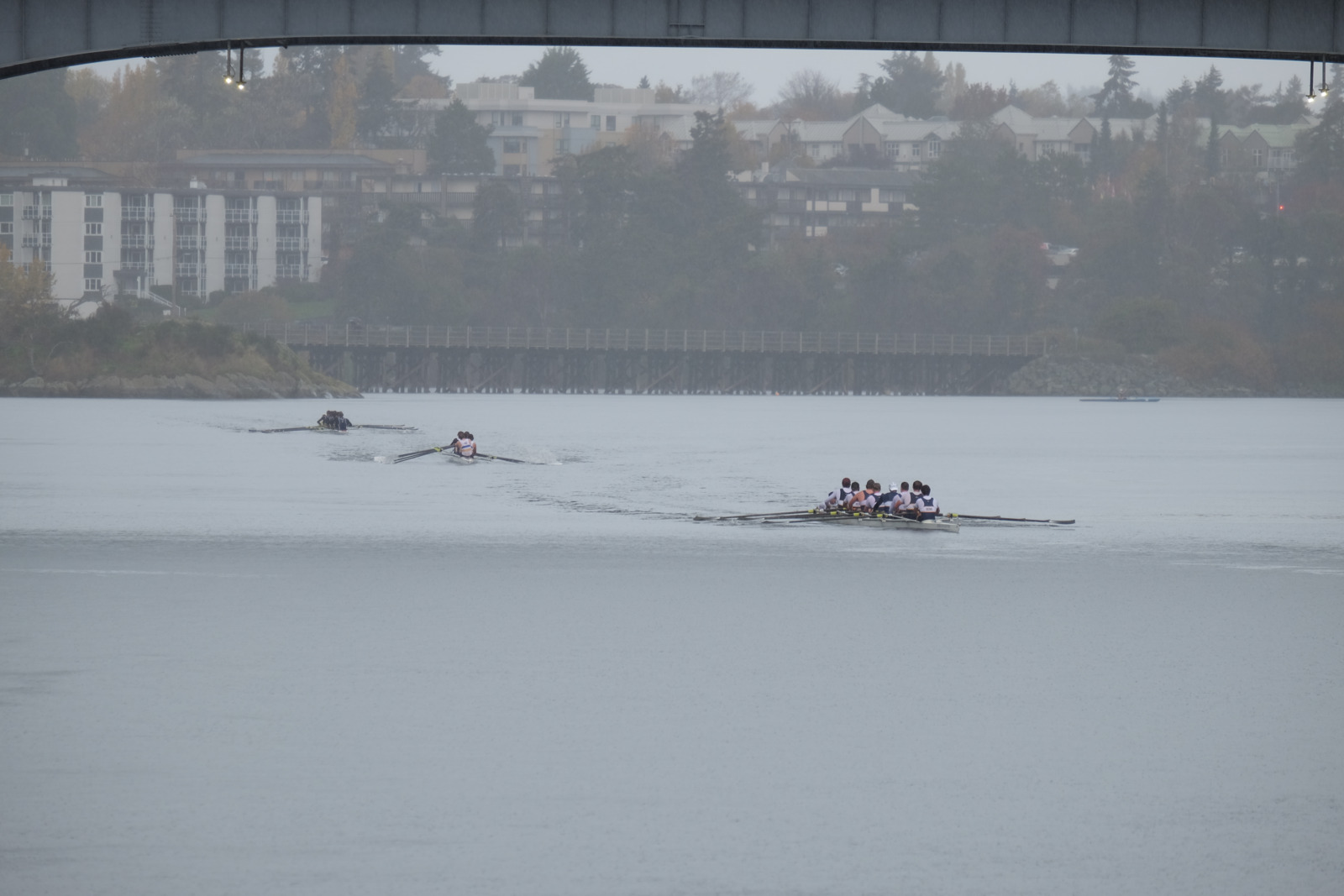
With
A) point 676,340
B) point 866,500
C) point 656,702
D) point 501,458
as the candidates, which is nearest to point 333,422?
point 501,458

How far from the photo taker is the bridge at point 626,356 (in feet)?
608

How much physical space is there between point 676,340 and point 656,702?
17361cm

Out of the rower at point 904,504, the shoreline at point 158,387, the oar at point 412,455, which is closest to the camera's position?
the rower at point 904,504

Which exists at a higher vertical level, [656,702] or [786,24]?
[786,24]

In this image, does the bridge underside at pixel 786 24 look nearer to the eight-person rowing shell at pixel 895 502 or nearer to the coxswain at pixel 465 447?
the eight-person rowing shell at pixel 895 502

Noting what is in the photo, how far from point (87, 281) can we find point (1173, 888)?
193175mm

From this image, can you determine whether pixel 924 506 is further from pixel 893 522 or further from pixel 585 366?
pixel 585 366

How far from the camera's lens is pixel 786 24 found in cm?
3644

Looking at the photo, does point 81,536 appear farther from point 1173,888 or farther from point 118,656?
point 1173,888

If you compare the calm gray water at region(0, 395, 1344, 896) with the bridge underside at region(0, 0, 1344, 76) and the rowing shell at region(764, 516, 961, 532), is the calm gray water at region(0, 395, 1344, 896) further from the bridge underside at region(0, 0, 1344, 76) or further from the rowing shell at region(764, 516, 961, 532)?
the bridge underside at region(0, 0, 1344, 76)

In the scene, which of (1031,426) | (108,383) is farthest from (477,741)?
(108,383)

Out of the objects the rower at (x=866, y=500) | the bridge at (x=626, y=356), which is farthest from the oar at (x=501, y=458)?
the bridge at (x=626, y=356)

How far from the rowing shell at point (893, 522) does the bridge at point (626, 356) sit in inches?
5145

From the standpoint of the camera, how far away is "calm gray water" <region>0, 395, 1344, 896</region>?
17.8 metres
